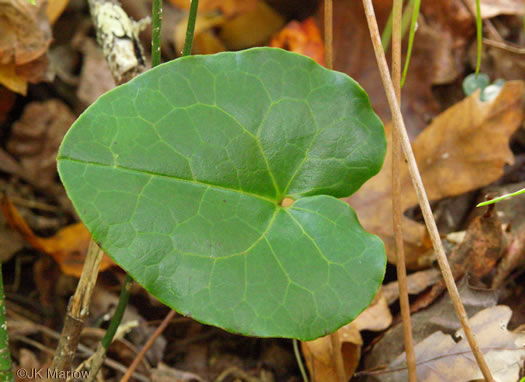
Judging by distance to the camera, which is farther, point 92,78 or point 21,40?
point 92,78

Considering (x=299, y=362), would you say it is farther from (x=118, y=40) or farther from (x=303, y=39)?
(x=303, y=39)

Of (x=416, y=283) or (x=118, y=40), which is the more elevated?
(x=118, y=40)

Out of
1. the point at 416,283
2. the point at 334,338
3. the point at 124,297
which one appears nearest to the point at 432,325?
the point at 416,283

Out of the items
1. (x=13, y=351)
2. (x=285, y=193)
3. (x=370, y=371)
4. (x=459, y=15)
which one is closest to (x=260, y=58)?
(x=285, y=193)

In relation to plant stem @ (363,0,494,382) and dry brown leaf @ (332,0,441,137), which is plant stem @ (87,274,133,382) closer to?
plant stem @ (363,0,494,382)

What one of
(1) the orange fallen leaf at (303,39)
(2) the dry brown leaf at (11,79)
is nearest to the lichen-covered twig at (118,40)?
(2) the dry brown leaf at (11,79)

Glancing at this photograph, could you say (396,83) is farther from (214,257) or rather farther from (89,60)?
(89,60)
